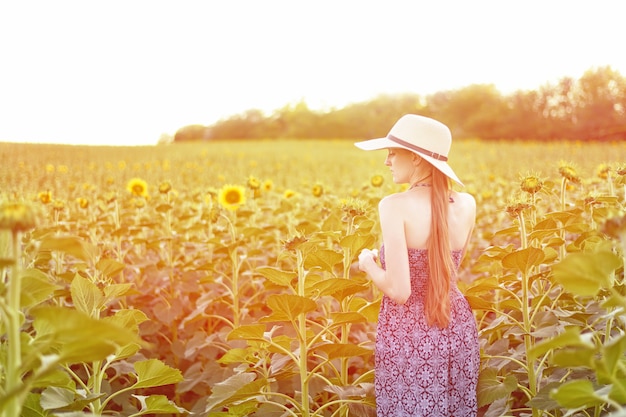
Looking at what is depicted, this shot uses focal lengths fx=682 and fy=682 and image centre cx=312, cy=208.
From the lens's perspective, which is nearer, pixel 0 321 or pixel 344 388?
pixel 0 321

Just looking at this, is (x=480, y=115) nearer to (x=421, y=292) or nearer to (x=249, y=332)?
(x=421, y=292)

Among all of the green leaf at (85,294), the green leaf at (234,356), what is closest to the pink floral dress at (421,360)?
the green leaf at (234,356)

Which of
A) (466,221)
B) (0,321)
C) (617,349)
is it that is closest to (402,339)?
(466,221)

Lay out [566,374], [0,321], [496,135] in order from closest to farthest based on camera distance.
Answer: [0,321], [566,374], [496,135]

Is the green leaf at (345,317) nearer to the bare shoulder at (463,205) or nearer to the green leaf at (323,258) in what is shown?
the green leaf at (323,258)

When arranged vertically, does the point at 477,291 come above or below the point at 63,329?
below

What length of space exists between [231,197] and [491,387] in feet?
7.41

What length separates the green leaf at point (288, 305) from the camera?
2.28m

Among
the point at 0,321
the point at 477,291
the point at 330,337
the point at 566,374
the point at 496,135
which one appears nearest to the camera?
the point at 0,321

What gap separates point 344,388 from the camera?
2625 millimetres

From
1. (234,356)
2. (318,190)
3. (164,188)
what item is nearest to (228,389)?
(234,356)

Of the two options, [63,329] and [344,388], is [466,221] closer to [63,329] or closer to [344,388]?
[344,388]

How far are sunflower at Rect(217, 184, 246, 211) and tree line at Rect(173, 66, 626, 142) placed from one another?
23.7m

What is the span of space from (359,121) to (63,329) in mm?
49087
